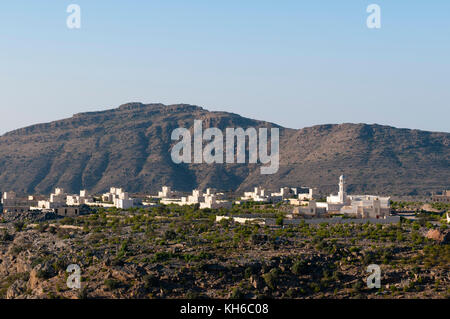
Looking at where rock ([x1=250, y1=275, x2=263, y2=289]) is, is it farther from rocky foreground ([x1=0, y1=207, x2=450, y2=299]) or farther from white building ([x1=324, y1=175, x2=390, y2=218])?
white building ([x1=324, y1=175, x2=390, y2=218])

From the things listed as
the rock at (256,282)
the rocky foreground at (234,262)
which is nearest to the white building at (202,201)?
the rocky foreground at (234,262)

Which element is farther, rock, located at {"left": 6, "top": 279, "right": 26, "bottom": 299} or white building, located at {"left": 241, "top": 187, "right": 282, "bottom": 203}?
white building, located at {"left": 241, "top": 187, "right": 282, "bottom": 203}

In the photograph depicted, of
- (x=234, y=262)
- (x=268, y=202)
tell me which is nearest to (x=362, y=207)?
(x=234, y=262)

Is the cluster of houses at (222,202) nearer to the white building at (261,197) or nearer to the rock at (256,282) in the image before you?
the white building at (261,197)

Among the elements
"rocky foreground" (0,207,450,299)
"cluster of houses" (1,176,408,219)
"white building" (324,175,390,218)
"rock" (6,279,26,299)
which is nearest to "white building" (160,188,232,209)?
"cluster of houses" (1,176,408,219)
